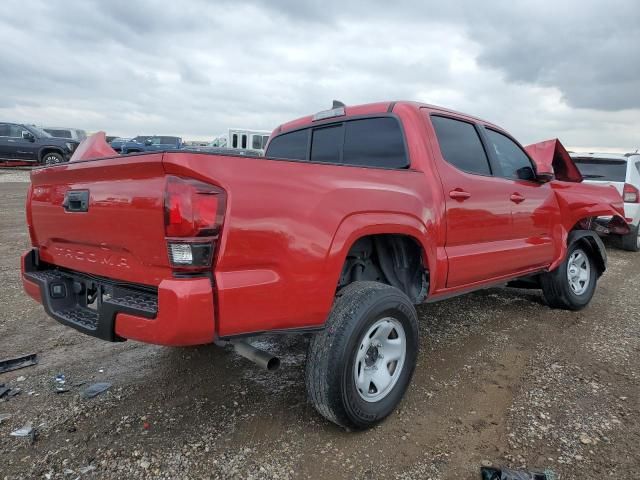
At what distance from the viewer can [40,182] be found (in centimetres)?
286

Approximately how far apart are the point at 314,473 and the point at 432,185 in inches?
75.2

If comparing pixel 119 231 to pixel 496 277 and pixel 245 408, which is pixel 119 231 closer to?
pixel 245 408

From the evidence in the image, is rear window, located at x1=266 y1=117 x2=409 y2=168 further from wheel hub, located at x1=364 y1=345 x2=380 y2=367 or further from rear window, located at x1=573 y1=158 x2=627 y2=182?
rear window, located at x1=573 y1=158 x2=627 y2=182

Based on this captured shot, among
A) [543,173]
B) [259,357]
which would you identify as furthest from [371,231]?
[543,173]

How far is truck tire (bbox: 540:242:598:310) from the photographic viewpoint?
4867mm

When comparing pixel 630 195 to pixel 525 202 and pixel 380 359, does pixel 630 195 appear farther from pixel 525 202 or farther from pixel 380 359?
pixel 380 359

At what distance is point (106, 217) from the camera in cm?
230

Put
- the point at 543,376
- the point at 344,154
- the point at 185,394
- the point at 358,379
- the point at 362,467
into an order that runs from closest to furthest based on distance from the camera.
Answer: the point at 362,467, the point at 358,379, the point at 185,394, the point at 543,376, the point at 344,154

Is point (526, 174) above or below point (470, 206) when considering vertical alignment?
above

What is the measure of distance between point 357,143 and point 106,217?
1952 millimetres

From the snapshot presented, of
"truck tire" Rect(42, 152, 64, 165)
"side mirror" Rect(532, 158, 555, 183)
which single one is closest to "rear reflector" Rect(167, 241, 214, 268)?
"side mirror" Rect(532, 158, 555, 183)

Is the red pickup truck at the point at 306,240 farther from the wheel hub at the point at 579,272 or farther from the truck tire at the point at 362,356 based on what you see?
the wheel hub at the point at 579,272

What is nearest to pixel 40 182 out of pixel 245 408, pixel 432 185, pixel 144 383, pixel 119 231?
pixel 119 231

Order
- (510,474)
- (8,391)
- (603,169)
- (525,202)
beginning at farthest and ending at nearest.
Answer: (603,169) < (525,202) < (8,391) < (510,474)
